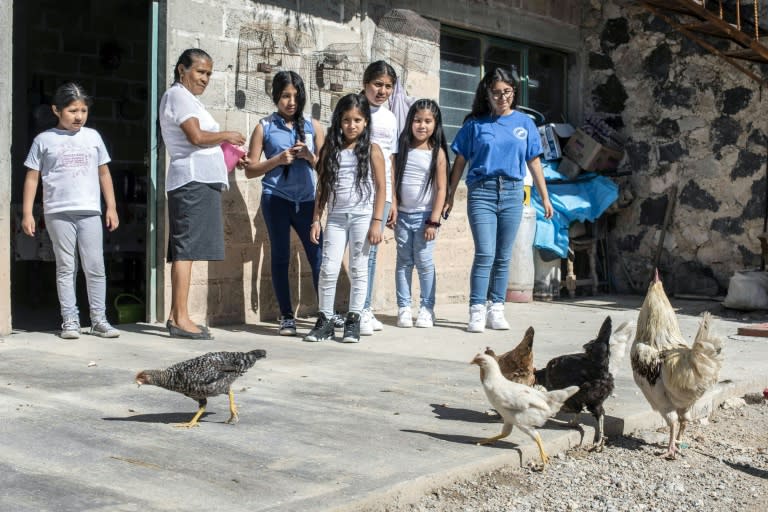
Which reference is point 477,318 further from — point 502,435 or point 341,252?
point 502,435

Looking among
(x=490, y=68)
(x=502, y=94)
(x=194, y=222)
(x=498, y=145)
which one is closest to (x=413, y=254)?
(x=498, y=145)

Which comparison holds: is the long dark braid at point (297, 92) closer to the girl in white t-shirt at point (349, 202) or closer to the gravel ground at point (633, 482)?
the girl in white t-shirt at point (349, 202)

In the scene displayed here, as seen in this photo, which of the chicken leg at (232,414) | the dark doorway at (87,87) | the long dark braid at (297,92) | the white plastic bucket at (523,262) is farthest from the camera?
the dark doorway at (87,87)

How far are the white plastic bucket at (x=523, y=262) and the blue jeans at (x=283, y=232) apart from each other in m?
3.05

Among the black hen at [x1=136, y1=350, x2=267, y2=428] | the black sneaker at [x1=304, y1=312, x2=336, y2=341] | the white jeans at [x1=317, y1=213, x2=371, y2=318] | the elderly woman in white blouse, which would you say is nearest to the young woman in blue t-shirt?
the white jeans at [x1=317, y1=213, x2=371, y2=318]

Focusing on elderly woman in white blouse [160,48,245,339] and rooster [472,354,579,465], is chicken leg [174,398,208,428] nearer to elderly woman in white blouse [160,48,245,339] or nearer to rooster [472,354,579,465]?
rooster [472,354,579,465]

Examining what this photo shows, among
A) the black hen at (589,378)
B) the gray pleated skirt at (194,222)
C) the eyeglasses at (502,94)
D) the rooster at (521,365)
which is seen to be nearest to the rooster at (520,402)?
the black hen at (589,378)

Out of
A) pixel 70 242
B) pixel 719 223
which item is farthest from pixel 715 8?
pixel 70 242

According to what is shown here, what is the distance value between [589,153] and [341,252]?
4.59m

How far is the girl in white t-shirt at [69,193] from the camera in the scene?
6957 mm

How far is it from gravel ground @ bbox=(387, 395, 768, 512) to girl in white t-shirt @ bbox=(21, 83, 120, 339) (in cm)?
383

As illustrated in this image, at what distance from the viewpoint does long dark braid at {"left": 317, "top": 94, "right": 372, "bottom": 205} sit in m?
7.25

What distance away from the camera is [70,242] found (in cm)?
701

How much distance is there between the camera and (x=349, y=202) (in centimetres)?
730
